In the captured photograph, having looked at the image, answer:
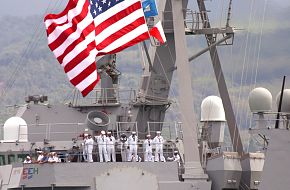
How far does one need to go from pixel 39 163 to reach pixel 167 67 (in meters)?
7.67

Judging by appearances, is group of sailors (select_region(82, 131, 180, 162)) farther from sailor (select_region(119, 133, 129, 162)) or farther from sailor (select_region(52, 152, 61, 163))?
sailor (select_region(52, 152, 61, 163))

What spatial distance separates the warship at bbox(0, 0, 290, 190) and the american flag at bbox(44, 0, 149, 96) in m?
1.43

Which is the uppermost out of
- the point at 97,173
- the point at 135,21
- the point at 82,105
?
the point at 135,21

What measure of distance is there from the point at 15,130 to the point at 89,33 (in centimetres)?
470

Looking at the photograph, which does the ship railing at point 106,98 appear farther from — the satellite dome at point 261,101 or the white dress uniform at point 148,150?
the satellite dome at point 261,101

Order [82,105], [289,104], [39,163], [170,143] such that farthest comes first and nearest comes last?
[82,105]
[170,143]
[39,163]
[289,104]

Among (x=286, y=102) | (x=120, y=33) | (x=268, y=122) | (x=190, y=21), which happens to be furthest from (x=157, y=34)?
(x=268, y=122)

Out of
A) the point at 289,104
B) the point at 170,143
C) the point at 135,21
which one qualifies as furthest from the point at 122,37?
the point at 289,104

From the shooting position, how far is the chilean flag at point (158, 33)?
35.8 metres

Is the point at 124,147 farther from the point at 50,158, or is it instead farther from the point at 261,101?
the point at 261,101

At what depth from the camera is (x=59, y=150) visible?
35.6 metres

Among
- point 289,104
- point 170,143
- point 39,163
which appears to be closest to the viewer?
point 289,104

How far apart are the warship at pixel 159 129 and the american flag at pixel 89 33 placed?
4.68ft

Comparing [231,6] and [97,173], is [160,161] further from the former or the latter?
[231,6]
